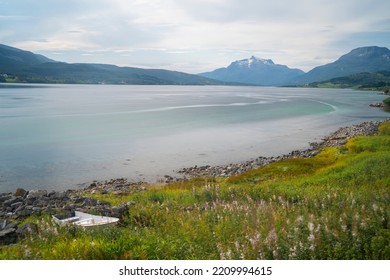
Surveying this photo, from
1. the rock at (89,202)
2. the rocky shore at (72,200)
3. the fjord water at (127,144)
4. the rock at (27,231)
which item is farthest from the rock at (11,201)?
the rock at (27,231)

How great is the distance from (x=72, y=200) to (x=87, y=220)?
366 inches

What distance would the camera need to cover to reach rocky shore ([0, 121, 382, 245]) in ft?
38.8

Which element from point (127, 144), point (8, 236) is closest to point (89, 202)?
point (8, 236)

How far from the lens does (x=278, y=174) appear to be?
29047 millimetres

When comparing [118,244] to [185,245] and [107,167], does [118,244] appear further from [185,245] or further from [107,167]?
[107,167]

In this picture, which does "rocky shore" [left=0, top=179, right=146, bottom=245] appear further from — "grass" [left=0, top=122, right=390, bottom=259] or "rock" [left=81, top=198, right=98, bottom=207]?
"grass" [left=0, top=122, right=390, bottom=259]

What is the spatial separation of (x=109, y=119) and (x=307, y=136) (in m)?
42.3

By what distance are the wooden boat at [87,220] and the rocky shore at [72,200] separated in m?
0.54

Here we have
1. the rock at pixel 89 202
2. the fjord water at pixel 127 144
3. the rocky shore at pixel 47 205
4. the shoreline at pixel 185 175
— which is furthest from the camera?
the fjord water at pixel 127 144

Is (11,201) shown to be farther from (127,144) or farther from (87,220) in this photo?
(127,144)

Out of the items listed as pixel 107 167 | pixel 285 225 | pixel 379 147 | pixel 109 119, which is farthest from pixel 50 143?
pixel 285 225

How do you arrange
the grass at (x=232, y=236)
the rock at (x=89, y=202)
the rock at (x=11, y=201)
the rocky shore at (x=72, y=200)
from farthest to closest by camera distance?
1. the rock at (x=11, y=201)
2. the rock at (x=89, y=202)
3. the rocky shore at (x=72, y=200)
4. the grass at (x=232, y=236)

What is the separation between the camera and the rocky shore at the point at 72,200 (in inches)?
466

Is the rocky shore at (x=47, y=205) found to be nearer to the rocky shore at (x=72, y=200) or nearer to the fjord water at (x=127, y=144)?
the rocky shore at (x=72, y=200)
